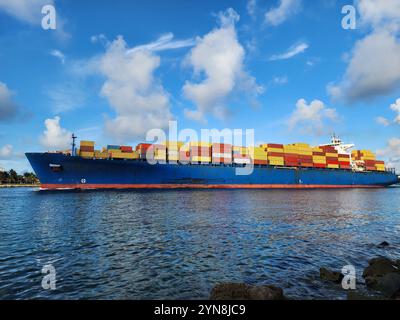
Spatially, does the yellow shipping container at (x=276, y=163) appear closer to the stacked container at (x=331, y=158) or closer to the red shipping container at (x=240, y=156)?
the red shipping container at (x=240, y=156)

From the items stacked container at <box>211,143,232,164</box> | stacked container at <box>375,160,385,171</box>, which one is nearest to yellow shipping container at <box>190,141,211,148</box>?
stacked container at <box>211,143,232,164</box>

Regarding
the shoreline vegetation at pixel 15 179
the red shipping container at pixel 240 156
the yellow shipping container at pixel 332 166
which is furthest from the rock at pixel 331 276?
the shoreline vegetation at pixel 15 179

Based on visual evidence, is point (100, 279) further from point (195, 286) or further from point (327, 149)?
point (327, 149)

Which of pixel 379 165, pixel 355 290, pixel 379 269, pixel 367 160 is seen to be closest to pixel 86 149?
pixel 379 269

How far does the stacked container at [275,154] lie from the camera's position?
76525mm

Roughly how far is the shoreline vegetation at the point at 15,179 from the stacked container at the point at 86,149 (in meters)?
119

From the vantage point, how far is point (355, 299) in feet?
25.6

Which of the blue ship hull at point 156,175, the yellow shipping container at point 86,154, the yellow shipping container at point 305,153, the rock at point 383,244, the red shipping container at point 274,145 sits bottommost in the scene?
the rock at point 383,244

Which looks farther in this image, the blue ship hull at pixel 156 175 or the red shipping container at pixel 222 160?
the red shipping container at pixel 222 160

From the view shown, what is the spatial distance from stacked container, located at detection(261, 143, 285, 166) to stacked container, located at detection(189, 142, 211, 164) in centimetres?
1893

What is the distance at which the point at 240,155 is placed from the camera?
73.2 meters

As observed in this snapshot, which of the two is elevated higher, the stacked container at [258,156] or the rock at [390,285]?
the stacked container at [258,156]
